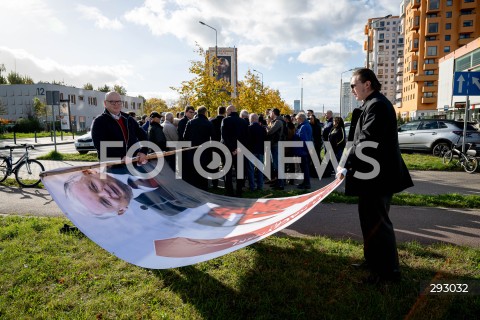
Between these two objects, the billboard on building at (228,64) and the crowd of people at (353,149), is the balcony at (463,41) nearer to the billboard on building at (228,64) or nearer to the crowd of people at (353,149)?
the billboard on building at (228,64)

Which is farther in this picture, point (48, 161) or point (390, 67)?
point (390, 67)

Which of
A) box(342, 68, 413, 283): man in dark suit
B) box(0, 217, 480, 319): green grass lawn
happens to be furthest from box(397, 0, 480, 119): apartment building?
box(342, 68, 413, 283): man in dark suit

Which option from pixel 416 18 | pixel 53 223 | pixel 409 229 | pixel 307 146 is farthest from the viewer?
pixel 416 18

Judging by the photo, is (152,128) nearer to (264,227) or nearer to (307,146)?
(307,146)

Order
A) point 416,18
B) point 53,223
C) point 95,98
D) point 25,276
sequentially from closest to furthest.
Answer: point 25,276 → point 53,223 → point 416,18 → point 95,98

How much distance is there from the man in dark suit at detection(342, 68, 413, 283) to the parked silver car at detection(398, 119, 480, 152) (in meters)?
12.8

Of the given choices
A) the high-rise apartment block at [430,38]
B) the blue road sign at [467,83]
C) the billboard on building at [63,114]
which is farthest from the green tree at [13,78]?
the blue road sign at [467,83]

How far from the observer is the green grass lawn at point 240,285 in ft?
10.6

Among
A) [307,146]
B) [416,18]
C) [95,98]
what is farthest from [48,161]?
[416,18]

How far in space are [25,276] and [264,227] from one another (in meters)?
3.03

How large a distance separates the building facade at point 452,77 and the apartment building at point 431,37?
809cm

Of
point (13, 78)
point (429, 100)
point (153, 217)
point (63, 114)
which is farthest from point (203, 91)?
point (13, 78)

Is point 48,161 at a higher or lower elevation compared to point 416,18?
lower

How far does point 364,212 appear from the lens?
3.69 m
